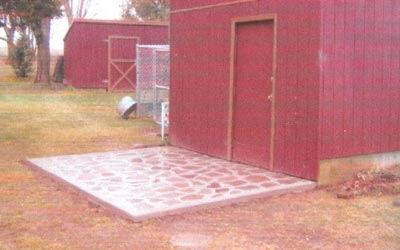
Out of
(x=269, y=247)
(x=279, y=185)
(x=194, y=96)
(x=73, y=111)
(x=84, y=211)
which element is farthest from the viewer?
(x=73, y=111)

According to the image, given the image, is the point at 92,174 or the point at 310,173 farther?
the point at 92,174

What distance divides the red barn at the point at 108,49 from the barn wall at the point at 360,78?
17594 millimetres

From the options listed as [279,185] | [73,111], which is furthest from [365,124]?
[73,111]

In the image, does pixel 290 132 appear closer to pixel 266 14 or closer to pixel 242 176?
pixel 242 176

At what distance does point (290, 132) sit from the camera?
7980 millimetres

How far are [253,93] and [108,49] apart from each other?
17.2 meters

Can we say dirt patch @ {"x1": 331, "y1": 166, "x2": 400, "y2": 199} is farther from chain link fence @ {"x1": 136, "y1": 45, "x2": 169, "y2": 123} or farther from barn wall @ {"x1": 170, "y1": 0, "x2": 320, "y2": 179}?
chain link fence @ {"x1": 136, "y1": 45, "x2": 169, "y2": 123}

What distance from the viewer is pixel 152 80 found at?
15625 millimetres

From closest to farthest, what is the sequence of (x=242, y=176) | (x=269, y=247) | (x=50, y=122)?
1. (x=269, y=247)
2. (x=242, y=176)
3. (x=50, y=122)

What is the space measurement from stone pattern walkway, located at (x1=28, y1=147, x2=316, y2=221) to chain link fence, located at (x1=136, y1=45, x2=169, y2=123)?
4584mm

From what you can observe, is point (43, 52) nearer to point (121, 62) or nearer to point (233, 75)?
point (121, 62)

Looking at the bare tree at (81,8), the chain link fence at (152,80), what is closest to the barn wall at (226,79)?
the chain link fence at (152,80)

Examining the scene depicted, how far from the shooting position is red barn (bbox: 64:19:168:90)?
25.2m

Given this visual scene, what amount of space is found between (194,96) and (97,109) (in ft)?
27.9
